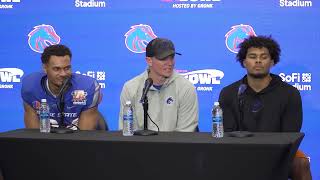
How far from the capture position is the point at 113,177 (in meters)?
3.13

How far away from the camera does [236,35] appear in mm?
5211

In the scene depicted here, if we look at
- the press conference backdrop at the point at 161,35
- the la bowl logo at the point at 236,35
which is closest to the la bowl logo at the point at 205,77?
the press conference backdrop at the point at 161,35

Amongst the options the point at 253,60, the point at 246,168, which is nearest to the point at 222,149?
the point at 246,168

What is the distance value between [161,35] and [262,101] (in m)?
1.64

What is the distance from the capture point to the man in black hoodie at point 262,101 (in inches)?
151

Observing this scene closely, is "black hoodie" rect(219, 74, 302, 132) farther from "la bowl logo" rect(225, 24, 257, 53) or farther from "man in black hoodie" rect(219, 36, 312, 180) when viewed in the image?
"la bowl logo" rect(225, 24, 257, 53)

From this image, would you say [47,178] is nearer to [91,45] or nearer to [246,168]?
[246,168]

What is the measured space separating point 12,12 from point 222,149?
317 centimetres

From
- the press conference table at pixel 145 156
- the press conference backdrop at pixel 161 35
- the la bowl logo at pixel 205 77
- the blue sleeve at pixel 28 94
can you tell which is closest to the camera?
the press conference table at pixel 145 156

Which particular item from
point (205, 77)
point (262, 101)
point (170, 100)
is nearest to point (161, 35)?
point (205, 77)

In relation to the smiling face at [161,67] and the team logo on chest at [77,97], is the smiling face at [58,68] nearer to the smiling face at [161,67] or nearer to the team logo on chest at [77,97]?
the team logo on chest at [77,97]

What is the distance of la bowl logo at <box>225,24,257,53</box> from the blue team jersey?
4.65 feet

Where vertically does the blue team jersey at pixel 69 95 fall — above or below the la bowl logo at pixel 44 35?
below

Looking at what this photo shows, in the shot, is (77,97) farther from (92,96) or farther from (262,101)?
(262,101)
